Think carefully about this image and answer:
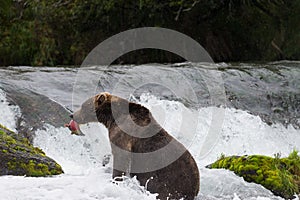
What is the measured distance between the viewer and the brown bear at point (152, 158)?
19.0 feet

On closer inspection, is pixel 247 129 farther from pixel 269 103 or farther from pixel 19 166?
pixel 19 166

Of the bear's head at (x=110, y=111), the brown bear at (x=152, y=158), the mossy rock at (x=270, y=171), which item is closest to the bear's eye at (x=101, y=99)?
the bear's head at (x=110, y=111)

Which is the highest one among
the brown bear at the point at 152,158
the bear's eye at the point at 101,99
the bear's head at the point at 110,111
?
the bear's eye at the point at 101,99

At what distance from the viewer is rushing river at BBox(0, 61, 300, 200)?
262 inches

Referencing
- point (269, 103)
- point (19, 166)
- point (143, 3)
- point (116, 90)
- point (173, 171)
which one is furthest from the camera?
point (143, 3)

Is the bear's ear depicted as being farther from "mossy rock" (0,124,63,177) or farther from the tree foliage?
the tree foliage

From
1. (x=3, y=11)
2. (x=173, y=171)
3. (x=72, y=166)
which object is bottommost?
(x=72, y=166)

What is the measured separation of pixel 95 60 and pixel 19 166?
14626 mm

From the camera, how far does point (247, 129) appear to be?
1162cm

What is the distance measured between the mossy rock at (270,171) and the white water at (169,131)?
11 centimetres

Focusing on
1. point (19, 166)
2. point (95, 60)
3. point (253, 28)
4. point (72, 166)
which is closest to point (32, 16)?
point (95, 60)

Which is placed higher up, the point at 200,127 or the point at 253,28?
the point at 253,28

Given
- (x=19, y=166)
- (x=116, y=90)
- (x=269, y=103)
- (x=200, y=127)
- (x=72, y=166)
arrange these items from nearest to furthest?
(x=19, y=166) → (x=72, y=166) → (x=200, y=127) → (x=116, y=90) → (x=269, y=103)

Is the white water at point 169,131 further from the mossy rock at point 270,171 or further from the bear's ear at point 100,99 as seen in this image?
the bear's ear at point 100,99
